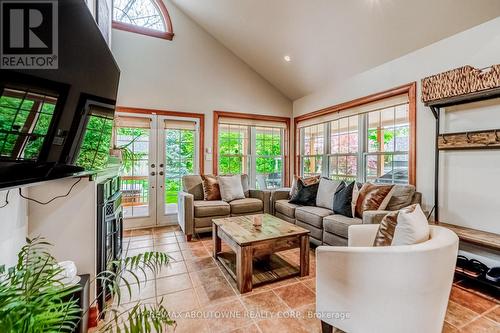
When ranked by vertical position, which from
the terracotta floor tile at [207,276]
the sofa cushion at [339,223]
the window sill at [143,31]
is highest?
the window sill at [143,31]

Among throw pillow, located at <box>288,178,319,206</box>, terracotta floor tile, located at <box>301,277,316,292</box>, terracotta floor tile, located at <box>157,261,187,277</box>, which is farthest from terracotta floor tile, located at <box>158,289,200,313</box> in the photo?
throw pillow, located at <box>288,178,319,206</box>

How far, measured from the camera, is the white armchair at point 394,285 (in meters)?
1.27

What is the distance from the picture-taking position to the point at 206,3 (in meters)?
3.94

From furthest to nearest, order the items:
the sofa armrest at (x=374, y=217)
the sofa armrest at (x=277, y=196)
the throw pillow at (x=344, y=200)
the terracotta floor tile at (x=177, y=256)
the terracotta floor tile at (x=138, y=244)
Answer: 1. the sofa armrest at (x=277, y=196)
2. the terracotta floor tile at (x=138, y=244)
3. the throw pillow at (x=344, y=200)
4. the terracotta floor tile at (x=177, y=256)
5. the sofa armrest at (x=374, y=217)

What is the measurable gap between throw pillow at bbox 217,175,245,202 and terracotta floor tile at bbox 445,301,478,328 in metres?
2.90

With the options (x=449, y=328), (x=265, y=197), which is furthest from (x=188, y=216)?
(x=449, y=328)

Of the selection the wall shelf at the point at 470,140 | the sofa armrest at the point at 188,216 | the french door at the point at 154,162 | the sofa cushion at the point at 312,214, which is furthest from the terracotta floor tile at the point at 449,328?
the french door at the point at 154,162

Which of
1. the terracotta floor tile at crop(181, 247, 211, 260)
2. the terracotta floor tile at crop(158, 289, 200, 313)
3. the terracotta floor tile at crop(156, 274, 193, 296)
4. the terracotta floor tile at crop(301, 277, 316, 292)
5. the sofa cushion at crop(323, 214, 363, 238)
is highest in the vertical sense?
the sofa cushion at crop(323, 214, 363, 238)

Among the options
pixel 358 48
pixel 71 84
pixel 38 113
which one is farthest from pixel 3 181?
pixel 358 48

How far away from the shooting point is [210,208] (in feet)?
11.8

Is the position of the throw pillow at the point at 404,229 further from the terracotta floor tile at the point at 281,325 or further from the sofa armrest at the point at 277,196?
the sofa armrest at the point at 277,196

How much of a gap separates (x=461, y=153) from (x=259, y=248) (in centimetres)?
236

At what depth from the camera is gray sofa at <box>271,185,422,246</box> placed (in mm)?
2672

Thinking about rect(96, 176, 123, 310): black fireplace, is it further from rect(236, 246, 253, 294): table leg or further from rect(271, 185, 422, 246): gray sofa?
rect(271, 185, 422, 246): gray sofa
